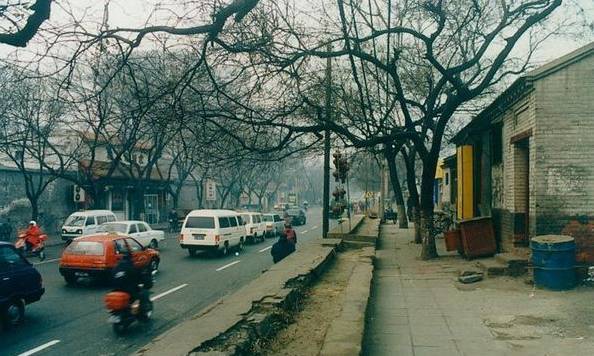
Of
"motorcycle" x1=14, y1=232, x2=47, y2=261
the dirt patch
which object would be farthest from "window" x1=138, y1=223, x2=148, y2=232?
the dirt patch

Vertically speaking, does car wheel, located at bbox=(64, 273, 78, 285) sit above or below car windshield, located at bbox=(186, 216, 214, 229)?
below

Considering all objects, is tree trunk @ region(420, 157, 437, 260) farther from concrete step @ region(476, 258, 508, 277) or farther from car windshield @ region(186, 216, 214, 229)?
car windshield @ region(186, 216, 214, 229)

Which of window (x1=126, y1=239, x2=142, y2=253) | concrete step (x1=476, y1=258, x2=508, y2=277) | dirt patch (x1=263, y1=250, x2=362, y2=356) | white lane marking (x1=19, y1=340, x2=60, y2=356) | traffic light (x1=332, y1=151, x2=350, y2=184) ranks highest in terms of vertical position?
traffic light (x1=332, y1=151, x2=350, y2=184)

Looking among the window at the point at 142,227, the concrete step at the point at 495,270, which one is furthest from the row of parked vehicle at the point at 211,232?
the concrete step at the point at 495,270

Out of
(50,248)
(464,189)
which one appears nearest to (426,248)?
(464,189)

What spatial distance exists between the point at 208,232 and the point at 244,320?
14691 mm

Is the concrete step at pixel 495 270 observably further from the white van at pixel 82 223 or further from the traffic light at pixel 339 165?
the white van at pixel 82 223

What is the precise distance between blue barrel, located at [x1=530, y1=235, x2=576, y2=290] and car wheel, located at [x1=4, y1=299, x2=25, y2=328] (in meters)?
9.88

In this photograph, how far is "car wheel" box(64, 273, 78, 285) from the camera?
565 inches

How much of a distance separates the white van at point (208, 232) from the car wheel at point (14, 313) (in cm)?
1169

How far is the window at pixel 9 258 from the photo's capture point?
956 cm

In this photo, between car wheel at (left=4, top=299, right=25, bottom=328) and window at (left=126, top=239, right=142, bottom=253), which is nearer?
car wheel at (left=4, top=299, right=25, bottom=328)

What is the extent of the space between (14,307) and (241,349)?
19.7 feet

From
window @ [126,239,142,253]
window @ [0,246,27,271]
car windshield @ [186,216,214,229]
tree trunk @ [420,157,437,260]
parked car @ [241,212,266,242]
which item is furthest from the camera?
parked car @ [241,212,266,242]
